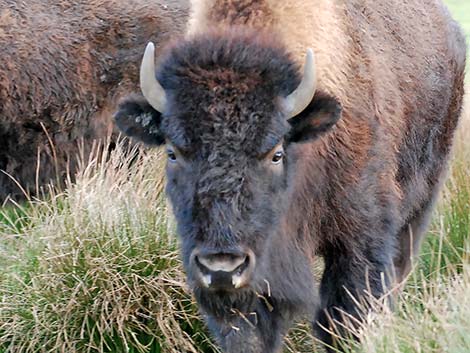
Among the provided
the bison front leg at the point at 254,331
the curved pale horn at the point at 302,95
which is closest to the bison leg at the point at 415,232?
the bison front leg at the point at 254,331

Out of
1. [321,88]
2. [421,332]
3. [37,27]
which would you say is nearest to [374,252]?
[321,88]

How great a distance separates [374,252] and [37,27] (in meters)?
3.86

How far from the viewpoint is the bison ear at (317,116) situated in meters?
5.05

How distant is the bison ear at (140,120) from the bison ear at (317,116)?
27.2 inches

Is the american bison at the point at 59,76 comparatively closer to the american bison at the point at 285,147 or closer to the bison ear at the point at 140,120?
the american bison at the point at 285,147

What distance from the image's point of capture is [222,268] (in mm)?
4574

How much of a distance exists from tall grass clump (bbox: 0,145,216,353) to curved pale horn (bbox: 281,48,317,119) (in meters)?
1.66

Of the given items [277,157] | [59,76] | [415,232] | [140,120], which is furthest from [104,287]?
[59,76]

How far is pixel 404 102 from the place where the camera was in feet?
21.0

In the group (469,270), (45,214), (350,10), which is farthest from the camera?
(45,214)

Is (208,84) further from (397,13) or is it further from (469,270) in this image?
(397,13)

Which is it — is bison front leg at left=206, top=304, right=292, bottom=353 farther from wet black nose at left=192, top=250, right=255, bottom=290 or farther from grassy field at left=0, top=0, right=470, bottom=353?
wet black nose at left=192, top=250, right=255, bottom=290

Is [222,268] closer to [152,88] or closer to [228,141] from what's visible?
[228,141]

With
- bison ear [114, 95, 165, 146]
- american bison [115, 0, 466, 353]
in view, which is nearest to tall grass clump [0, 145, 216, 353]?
american bison [115, 0, 466, 353]
